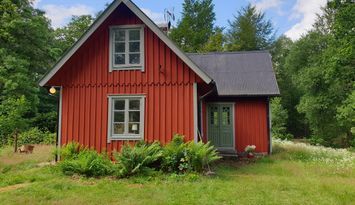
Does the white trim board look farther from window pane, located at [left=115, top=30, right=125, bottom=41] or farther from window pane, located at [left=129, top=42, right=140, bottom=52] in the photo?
window pane, located at [left=129, top=42, right=140, bottom=52]

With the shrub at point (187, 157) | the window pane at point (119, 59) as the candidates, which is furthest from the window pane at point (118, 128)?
the window pane at point (119, 59)

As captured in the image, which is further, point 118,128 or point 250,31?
point 250,31

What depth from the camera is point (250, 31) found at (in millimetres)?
38812

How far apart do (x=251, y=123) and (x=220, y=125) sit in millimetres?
1441

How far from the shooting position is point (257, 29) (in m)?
40.2

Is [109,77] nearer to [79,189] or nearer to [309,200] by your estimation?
[79,189]

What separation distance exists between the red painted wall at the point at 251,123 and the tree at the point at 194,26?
20.8m

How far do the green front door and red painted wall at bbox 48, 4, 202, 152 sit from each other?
493 centimetres

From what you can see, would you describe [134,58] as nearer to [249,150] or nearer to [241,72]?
[249,150]

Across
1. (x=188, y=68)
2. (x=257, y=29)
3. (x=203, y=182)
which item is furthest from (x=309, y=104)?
(x=203, y=182)

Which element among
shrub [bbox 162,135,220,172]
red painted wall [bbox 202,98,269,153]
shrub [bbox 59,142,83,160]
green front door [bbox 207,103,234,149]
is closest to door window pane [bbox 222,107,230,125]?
green front door [bbox 207,103,234,149]

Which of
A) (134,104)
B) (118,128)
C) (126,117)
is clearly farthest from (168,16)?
(118,128)

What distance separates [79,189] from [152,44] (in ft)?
18.1

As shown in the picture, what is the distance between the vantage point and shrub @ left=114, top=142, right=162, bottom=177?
9.34 metres
